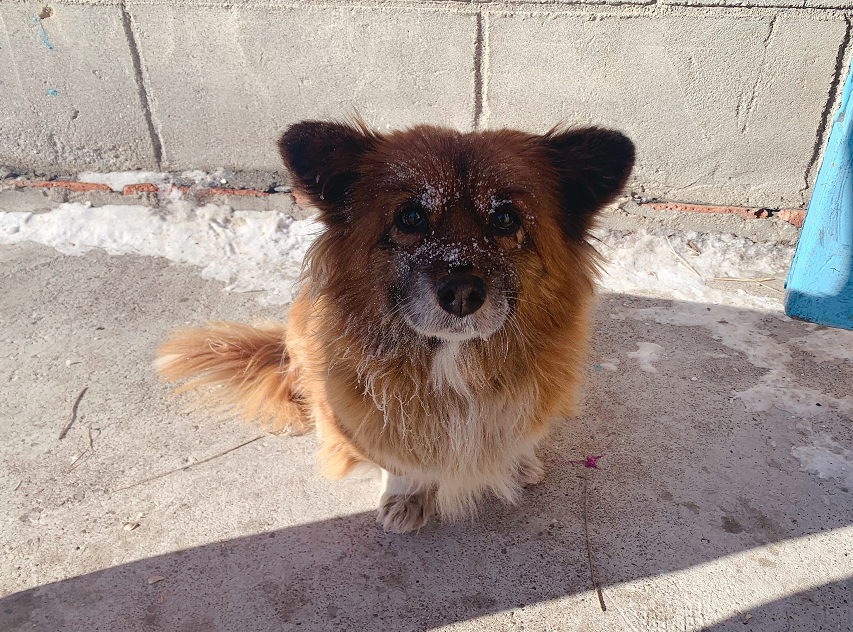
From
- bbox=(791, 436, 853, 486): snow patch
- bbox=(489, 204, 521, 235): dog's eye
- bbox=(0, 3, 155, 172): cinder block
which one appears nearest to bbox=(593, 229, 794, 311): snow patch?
bbox=(791, 436, 853, 486): snow patch

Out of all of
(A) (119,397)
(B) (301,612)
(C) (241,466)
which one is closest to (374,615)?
→ (B) (301,612)

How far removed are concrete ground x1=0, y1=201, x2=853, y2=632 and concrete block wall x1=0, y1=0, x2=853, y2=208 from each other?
1.43 m

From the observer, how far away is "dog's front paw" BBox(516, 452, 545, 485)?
2252mm

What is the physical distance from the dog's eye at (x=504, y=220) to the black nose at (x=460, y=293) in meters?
0.22

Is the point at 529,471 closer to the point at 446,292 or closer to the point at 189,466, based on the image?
the point at 446,292

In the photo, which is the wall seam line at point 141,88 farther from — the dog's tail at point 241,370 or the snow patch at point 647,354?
the snow patch at point 647,354

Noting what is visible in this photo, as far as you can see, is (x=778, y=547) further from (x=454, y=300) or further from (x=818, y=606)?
(x=454, y=300)

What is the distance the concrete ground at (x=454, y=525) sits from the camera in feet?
5.91

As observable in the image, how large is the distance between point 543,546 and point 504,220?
1.11 m

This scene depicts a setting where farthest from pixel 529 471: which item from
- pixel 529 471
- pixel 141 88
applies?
pixel 141 88

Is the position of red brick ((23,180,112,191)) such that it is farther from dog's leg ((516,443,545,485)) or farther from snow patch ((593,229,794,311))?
dog's leg ((516,443,545,485))

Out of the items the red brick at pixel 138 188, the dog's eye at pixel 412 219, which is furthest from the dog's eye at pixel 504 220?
the red brick at pixel 138 188

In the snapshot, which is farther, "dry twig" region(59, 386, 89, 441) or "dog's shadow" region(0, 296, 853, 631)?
"dry twig" region(59, 386, 89, 441)

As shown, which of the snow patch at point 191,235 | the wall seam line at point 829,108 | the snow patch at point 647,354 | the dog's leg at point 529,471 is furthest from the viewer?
the snow patch at point 191,235
